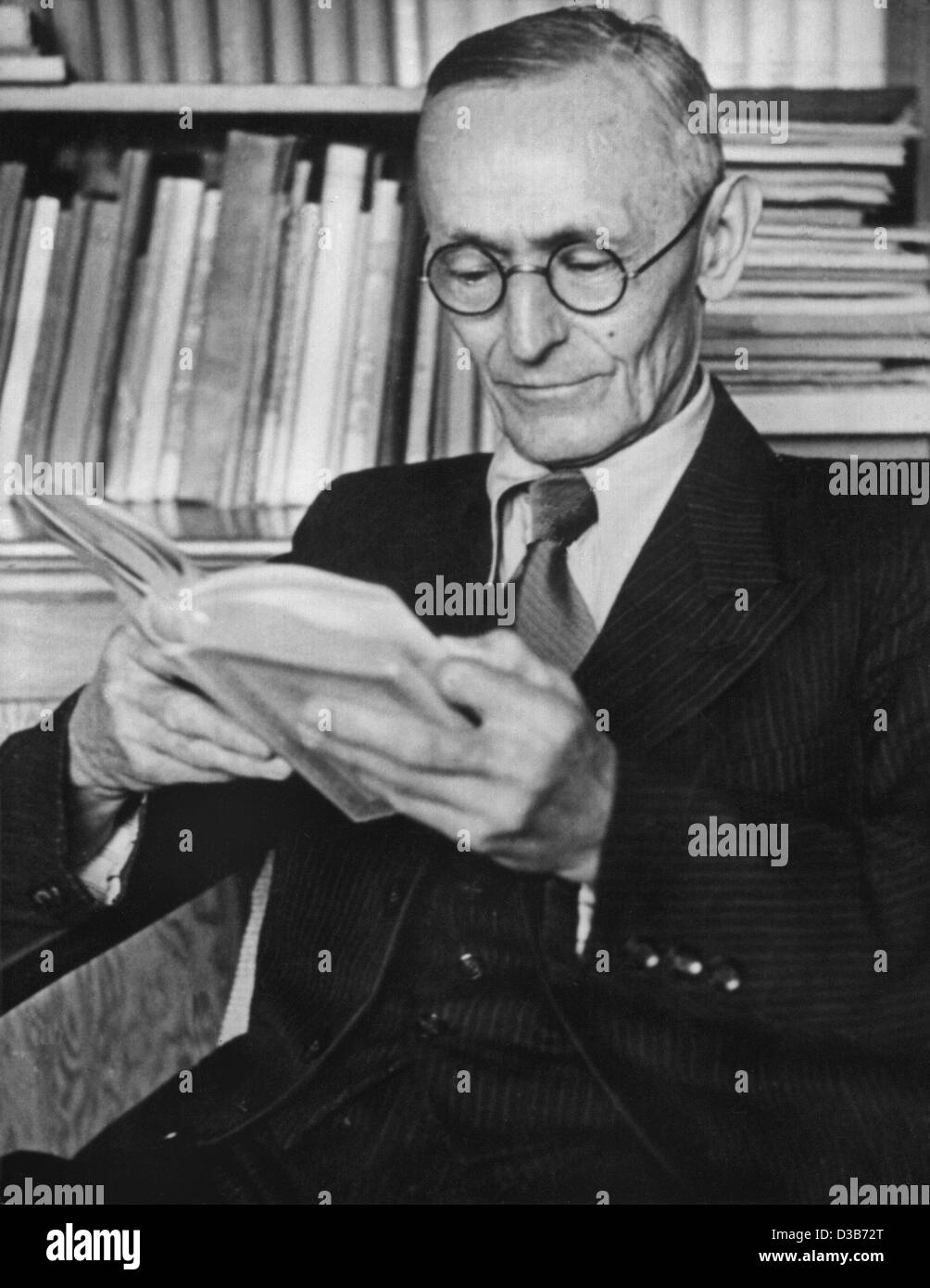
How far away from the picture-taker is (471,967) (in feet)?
3.72

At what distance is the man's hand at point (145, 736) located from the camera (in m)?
1.08

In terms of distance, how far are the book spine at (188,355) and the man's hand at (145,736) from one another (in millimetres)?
322

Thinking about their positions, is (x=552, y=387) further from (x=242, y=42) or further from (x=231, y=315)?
(x=242, y=42)

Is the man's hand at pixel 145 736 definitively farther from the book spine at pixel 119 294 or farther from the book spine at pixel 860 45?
the book spine at pixel 860 45

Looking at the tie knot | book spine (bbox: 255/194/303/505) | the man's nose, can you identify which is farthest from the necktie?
book spine (bbox: 255/194/303/505)

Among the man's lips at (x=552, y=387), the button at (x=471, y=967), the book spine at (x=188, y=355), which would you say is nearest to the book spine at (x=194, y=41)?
the book spine at (x=188, y=355)

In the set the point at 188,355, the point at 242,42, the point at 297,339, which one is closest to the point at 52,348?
the point at 188,355

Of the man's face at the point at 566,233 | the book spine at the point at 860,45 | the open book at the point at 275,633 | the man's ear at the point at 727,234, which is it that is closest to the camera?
the open book at the point at 275,633

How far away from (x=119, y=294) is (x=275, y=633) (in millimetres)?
695

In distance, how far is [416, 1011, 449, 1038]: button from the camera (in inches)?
44.4

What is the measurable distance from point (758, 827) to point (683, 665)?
15 cm

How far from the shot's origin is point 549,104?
1121 millimetres

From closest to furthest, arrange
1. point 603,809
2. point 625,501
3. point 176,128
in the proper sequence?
point 603,809 → point 625,501 → point 176,128
